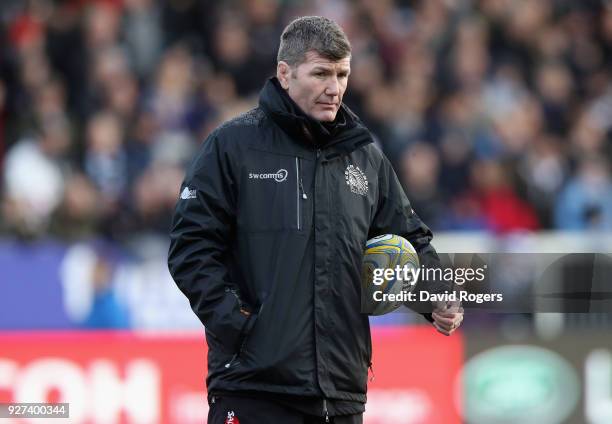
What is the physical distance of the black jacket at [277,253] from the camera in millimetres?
4496

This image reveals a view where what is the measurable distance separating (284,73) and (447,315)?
1.14 metres

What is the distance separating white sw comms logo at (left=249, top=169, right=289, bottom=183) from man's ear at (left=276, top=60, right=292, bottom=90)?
14.0 inches

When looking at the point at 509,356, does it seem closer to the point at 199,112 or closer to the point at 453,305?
the point at 453,305

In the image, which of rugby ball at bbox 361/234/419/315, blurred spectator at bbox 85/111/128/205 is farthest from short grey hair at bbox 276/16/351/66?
blurred spectator at bbox 85/111/128/205

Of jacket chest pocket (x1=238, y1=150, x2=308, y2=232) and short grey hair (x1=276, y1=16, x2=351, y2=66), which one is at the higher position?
short grey hair (x1=276, y1=16, x2=351, y2=66)

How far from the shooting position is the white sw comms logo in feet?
15.2

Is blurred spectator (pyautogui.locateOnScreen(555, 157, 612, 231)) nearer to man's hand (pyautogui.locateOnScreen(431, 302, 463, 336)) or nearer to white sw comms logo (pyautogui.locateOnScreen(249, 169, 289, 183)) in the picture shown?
man's hand (pyautogui.locateOnScreen(431, 302, 463, 336))

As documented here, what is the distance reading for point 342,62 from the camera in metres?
4.69

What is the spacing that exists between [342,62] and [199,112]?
7347 mm

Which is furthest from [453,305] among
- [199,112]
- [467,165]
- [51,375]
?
[199,112]

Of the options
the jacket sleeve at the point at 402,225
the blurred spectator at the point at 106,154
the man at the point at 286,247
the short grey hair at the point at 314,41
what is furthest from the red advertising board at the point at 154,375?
the short grey hair at the point at 314,41

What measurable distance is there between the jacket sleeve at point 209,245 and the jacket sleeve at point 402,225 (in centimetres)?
65

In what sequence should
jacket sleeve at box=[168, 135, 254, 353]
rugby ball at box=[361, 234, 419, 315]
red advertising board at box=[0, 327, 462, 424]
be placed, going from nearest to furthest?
1. jacket sleeve at box=[168, 135, 254, 353]
2. rugby ball at box=[361, 234, 419, 315]
3. red advertising board at box=[0, 327, 462, 424]

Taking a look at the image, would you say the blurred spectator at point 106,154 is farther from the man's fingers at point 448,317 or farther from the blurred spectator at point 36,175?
the man's fingers at point 448,317
